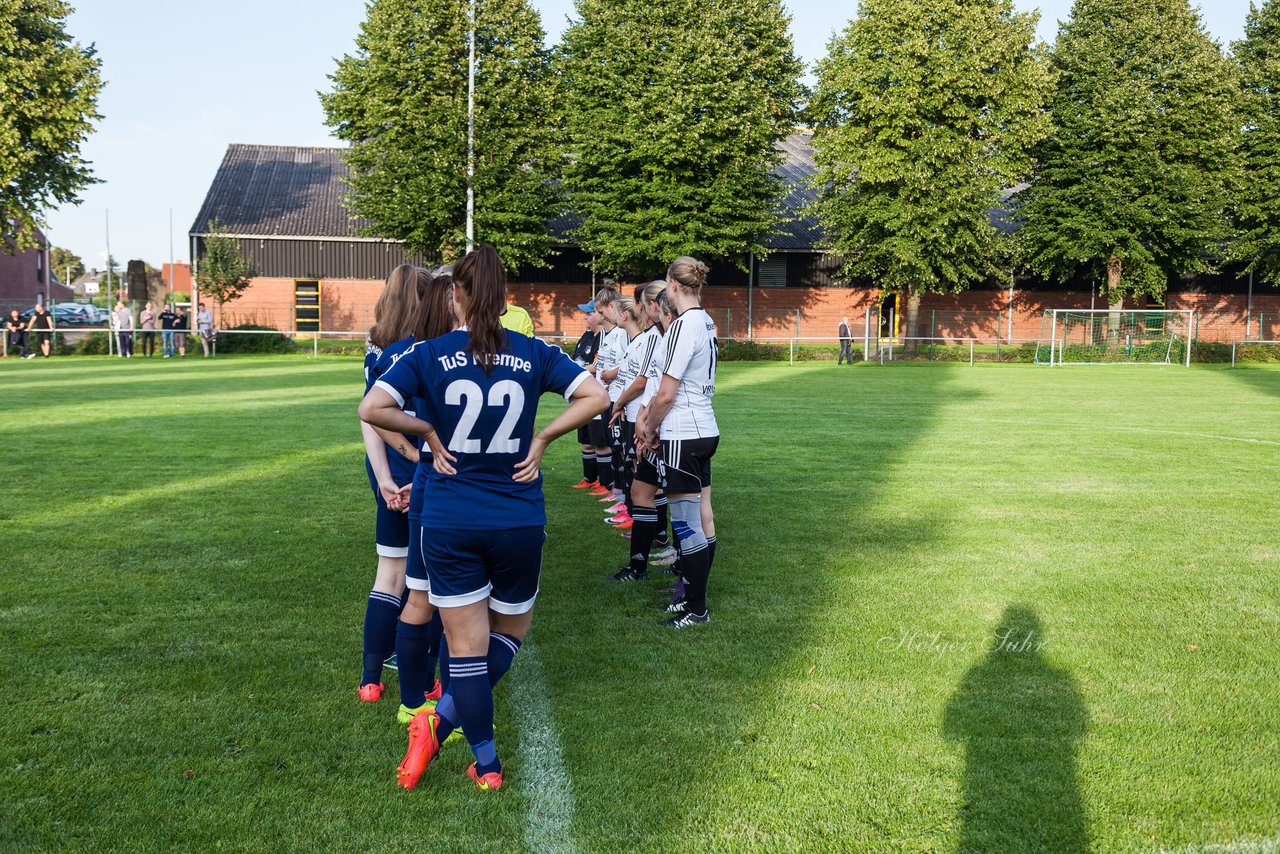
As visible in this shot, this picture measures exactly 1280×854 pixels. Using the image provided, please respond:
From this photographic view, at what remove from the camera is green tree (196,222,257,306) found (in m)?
38.5

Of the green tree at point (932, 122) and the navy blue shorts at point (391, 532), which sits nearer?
the navy blue shorts at point (391, 532)

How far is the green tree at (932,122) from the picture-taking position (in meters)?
36.1

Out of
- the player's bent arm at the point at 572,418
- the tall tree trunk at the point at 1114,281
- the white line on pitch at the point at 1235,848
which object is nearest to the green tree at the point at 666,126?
the tall tree trunk at the point at 1114,281

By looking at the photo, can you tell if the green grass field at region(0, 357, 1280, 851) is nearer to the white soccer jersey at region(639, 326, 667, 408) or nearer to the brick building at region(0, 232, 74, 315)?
the white soccer jersey at region(639, 326, 667, 408)

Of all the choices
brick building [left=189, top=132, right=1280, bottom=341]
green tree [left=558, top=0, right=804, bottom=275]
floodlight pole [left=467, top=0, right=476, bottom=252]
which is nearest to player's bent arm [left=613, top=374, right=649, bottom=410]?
floodlight pole [left=467, top=0, right=476, bottom=252]

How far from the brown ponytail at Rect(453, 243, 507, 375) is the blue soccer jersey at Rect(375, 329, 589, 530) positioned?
0.04 m

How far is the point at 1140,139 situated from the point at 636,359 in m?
36.5

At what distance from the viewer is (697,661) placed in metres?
5.20

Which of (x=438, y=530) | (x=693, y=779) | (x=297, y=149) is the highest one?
(x=297, y=149)

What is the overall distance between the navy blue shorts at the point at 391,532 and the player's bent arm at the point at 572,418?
47.5 inches

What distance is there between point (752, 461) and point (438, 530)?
8802 millimetres

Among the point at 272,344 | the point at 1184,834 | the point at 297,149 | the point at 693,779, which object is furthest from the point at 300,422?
the point at 297,149

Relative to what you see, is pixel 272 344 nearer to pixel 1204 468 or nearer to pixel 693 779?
pixel 1204 468

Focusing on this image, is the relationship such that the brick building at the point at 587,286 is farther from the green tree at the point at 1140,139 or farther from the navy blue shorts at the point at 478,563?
the navy blue shorts at the point at 478,563
